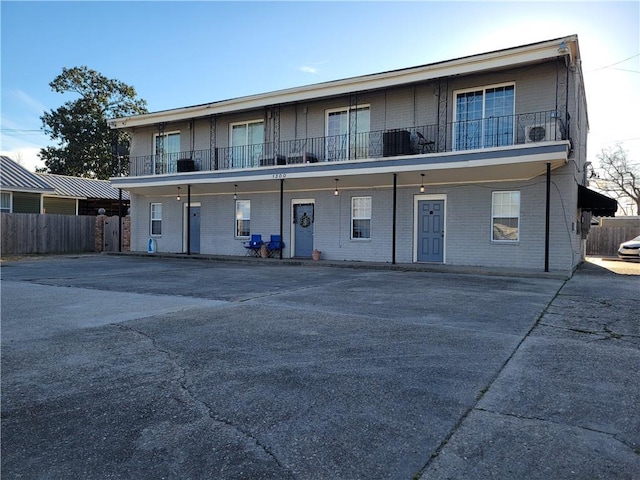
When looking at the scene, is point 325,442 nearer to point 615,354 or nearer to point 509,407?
point 509,407

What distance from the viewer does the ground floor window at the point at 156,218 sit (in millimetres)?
21628

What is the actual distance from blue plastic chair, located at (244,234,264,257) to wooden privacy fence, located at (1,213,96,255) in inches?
421

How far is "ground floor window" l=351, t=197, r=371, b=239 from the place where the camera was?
53.9 feet

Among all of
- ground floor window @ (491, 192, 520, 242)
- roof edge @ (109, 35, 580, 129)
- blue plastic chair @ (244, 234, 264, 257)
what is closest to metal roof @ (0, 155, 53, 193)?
roof edge @ (109, 35, 580, 129)

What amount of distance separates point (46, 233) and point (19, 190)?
3998 mm

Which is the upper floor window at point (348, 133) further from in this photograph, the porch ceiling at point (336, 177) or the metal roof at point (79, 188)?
the metal roof at point (79, 188)

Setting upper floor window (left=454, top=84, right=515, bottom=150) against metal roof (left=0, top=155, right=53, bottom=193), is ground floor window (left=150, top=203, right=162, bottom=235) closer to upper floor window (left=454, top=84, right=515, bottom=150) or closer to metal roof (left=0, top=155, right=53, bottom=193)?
metal roof (left=0, top=155, right=53, bottom=193)

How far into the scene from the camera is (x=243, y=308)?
285 inches

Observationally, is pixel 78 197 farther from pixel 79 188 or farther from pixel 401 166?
pixel 401 166

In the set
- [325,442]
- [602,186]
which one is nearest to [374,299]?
[325,442]

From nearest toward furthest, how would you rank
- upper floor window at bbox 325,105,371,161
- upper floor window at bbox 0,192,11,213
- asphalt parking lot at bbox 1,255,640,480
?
asphalt parking lot at bbox 1,255,640,480, upper floor window at bbox 325,105,371,161, upper floor window at bbox 0,192,11,213

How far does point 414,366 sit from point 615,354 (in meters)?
2.36

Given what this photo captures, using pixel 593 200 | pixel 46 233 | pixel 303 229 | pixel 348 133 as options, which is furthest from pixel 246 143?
pixel 593 200

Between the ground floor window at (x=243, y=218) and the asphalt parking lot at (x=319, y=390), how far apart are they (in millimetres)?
11679
